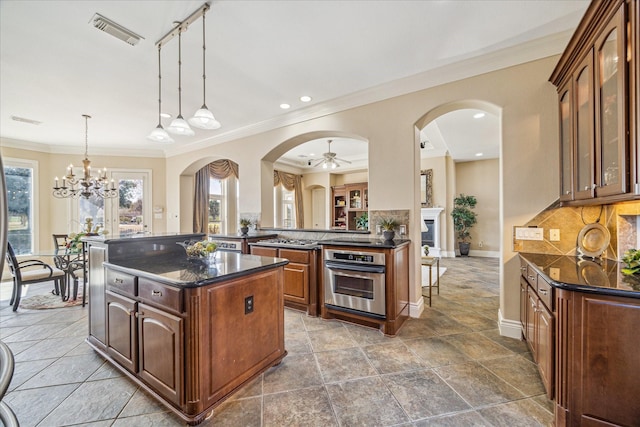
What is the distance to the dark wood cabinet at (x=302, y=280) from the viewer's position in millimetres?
3621

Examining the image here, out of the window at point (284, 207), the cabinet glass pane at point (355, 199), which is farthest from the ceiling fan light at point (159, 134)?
the cabinet glass pane at point (355, 199)

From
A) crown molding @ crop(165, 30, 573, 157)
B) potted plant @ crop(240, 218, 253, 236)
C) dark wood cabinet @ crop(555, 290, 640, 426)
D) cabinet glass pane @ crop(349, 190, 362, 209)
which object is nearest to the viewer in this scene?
dark wood cabinet @ crop(555, 290, 640, 426)

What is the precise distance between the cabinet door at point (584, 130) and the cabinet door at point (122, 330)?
3.51 meters

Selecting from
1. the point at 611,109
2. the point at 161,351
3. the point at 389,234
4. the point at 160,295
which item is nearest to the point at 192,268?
the point at 160,295

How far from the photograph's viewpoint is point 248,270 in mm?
2113

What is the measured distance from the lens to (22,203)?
590cm

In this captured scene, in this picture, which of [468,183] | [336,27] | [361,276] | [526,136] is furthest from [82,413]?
[468,183]

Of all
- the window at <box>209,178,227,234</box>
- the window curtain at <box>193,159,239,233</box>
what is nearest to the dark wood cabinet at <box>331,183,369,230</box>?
the window at <box>209,178,227,234</box>

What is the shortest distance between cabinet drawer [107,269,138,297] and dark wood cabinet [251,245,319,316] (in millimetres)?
1756

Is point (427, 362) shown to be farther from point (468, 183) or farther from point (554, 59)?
point (468, 183)

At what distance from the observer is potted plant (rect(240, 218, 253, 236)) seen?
481cm

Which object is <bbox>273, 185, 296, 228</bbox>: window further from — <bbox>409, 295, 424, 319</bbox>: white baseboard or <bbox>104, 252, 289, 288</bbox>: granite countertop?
<bbox>104, 252, 289, 288</bbox>: granite countertop

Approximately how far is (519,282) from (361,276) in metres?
1.58

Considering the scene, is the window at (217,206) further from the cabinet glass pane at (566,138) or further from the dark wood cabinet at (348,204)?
the cabinet glass pane at (566,138)
